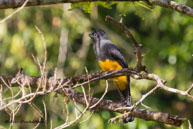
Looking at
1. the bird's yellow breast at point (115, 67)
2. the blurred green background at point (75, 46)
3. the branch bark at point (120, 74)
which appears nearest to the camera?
the branch bark at point (120, 74)

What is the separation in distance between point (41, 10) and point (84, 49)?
3.96 feet

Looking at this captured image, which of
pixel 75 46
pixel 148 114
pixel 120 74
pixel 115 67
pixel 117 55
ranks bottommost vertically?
pixel 75 46

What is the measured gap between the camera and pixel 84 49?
10.5m

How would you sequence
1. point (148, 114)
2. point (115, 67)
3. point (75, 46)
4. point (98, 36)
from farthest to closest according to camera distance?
point (75, 46) < point (98, 36) < point (115, 67) < point (148, 114)

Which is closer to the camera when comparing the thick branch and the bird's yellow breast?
the thick branch

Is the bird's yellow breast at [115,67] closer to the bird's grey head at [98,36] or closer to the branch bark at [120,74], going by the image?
the bird's grey head at [98,36]

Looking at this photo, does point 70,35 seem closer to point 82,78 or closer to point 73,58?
point 73,58

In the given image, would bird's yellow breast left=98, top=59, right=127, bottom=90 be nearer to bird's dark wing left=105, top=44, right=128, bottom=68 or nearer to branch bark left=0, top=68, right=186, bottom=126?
bird's dark wing left=105, top=44, right=128, bottom=68

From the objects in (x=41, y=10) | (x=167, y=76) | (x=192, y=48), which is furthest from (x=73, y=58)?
(x=192, y=48)

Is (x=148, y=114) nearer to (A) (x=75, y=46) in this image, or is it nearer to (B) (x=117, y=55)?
(B) (x=117, y=55)

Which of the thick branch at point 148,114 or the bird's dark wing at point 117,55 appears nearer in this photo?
the thick branch at point 148,114

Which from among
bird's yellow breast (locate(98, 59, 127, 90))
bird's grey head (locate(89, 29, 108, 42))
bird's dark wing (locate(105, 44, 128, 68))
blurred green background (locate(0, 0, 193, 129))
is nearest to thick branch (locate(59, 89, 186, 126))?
bird's yellow breast (locate(98, 59, 127, 90))

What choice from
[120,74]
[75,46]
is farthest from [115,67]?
[75,46]

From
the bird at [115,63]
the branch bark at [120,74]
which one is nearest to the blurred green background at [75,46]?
the bird at [115,63]
